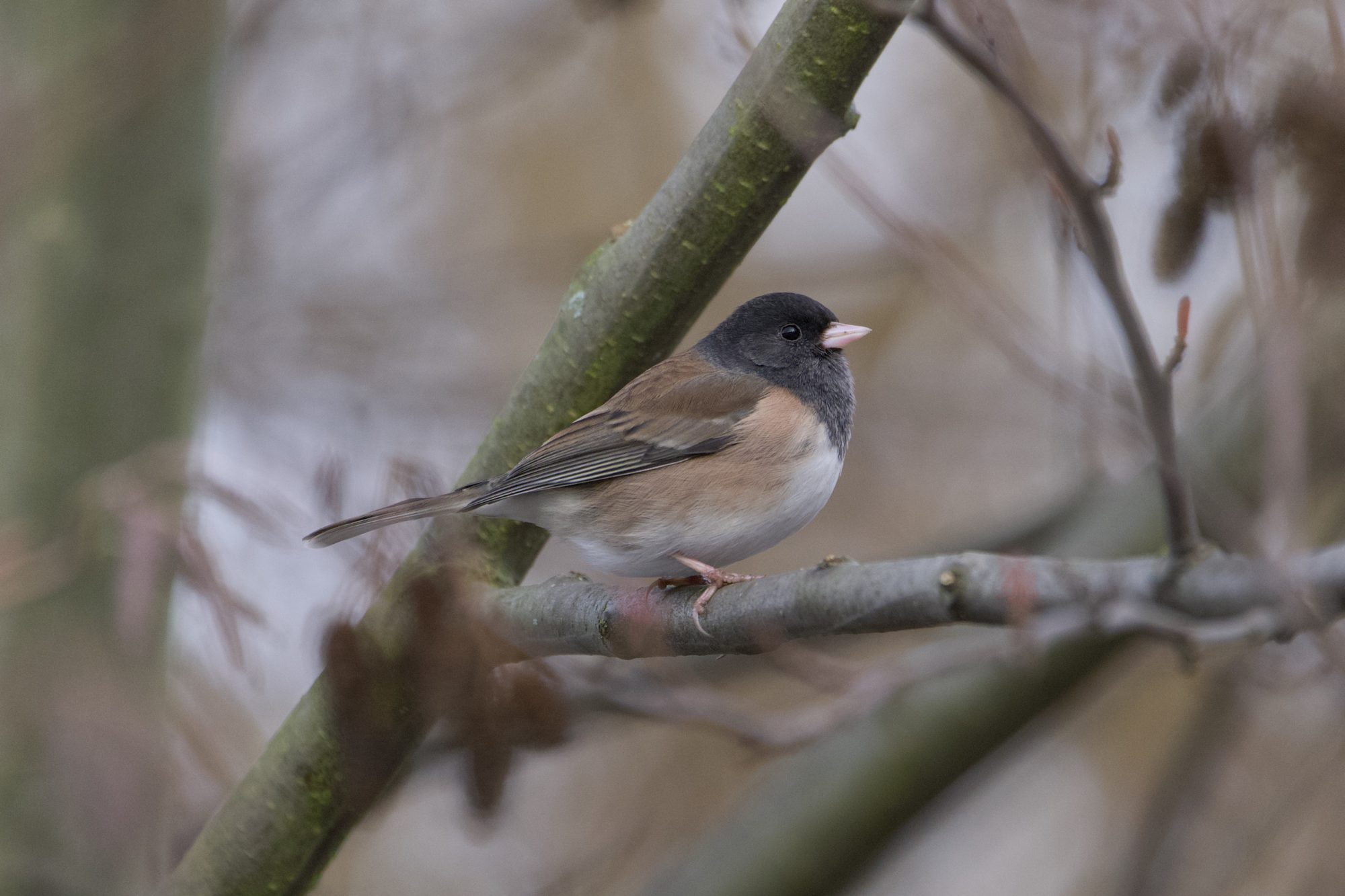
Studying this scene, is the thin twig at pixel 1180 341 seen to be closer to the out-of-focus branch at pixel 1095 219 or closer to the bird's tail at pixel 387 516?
the out-of-focus branch at pixel 1095 219

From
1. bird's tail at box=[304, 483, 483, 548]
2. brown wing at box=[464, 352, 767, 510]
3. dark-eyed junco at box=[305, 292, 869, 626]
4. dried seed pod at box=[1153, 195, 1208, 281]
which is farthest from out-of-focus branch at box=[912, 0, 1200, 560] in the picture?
bird's tail at box=[304, 483, 483, 548]

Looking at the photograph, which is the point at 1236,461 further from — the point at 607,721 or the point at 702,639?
the point at 702,639

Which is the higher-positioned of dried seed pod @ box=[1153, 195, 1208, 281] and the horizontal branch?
dried seed pod @ box=[1153, 195, 1208, 281]

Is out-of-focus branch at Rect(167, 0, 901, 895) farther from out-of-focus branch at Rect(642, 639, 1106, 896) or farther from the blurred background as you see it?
out-of-focus branch at Rect(642, 639, 1106, 896)

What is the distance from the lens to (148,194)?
9.09 feet

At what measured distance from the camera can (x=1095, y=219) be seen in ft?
4.04

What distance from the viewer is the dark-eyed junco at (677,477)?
2.12m

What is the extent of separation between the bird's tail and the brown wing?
1.6 inches

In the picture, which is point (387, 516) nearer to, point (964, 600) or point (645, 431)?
point (645, 431)

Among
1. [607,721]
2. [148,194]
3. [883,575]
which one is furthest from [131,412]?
[883,575]

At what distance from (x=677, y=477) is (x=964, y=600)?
3.36 feet

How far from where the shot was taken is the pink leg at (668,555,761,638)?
1617 millimetres

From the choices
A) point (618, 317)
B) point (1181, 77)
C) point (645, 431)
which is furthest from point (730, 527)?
point (1181, 77)

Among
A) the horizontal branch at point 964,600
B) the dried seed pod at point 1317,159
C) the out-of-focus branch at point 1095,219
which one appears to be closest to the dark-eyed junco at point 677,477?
the horizontal branch at point 964,600
